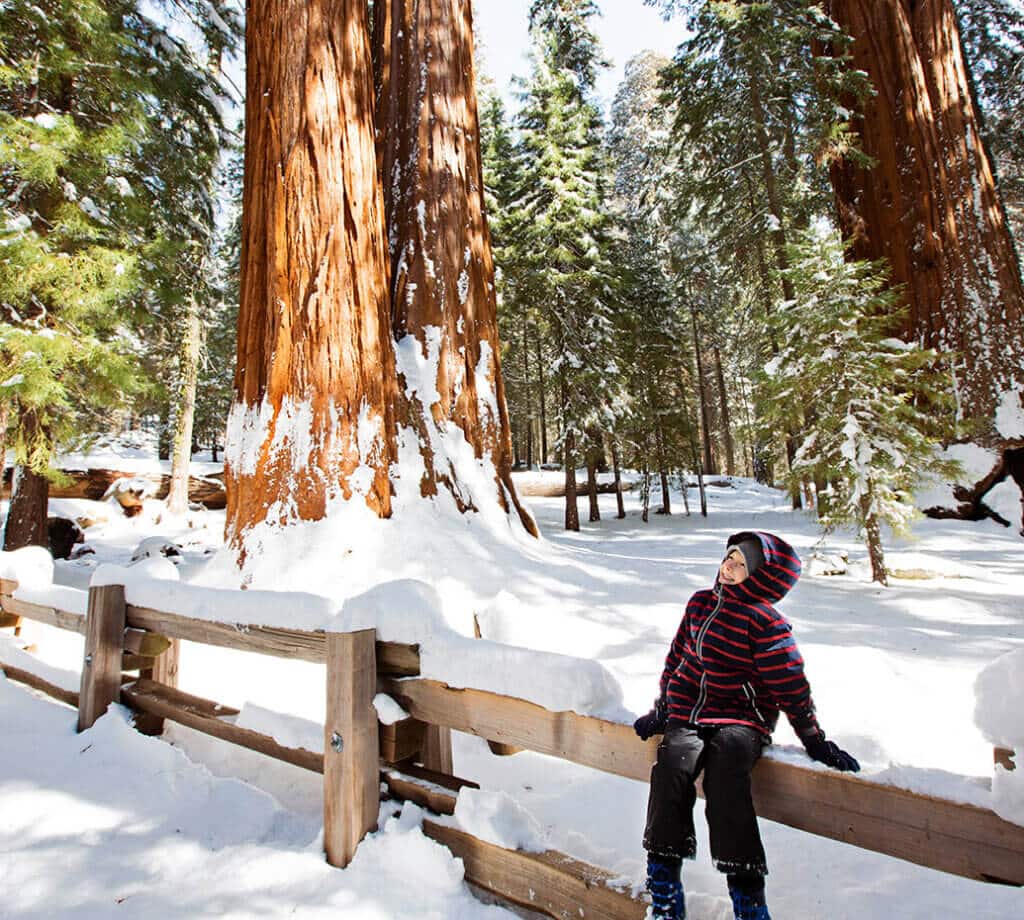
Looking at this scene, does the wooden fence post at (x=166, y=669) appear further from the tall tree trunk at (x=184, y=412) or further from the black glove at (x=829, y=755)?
the tall tree trunk at (x=184, y=412)

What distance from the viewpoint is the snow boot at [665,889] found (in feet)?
5.87

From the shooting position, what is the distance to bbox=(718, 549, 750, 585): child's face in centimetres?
222

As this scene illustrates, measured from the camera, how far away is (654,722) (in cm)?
197

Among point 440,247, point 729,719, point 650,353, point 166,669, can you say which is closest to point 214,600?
point 166,669

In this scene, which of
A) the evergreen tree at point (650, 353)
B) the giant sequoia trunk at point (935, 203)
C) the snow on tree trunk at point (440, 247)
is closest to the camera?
the snow on tree trunk at point (440, 247)

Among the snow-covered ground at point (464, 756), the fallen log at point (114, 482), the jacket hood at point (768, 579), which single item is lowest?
the snow-covered ground at point (464, 756)

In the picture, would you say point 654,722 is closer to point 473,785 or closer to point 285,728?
point 473,785

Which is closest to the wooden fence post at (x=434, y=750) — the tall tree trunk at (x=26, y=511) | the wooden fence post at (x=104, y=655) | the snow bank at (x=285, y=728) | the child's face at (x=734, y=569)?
the snow bank at (x=285, y=728)

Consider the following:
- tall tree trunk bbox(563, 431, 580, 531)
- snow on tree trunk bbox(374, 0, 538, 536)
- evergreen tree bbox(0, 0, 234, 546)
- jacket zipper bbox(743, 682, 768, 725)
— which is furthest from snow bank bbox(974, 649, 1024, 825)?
tall tree trunk bbox(563, 431, 580, 531)

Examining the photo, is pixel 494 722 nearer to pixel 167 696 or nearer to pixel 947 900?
pixel 947 900

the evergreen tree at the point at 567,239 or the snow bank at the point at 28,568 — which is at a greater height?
the evergreen tree at the point at 567,239

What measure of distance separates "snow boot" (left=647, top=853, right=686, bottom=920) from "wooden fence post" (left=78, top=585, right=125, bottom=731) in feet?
10.9

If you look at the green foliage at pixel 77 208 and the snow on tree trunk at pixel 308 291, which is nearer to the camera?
the snow on tree trunk at pixel 308 291

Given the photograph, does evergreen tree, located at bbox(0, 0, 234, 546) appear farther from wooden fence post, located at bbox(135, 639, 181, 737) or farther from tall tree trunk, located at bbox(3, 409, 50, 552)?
wooden fence post, located at bbox(135, 639, 181, 737)
